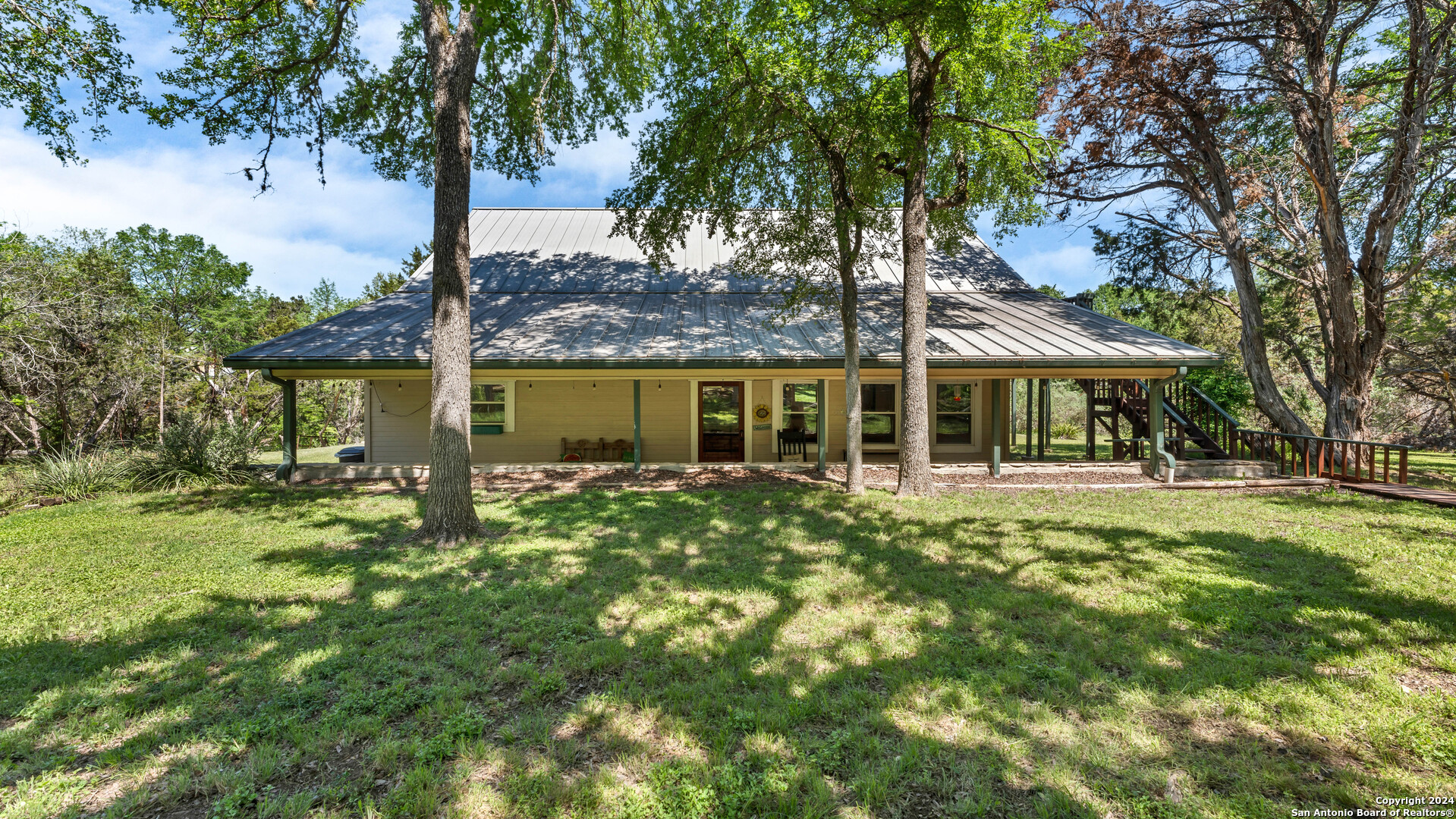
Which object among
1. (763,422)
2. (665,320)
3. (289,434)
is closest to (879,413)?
(763,422)

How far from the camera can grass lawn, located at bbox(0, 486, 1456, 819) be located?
92.9 inches

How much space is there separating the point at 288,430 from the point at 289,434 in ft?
0.44

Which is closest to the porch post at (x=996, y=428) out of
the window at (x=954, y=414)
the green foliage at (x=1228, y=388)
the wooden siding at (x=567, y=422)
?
the wooden siding at (x=567, y=422)

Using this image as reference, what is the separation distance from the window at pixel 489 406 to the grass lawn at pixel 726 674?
590cm

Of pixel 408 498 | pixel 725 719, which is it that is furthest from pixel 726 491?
pixel 725 719

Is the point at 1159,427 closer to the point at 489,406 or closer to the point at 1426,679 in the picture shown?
the point at 1426,679

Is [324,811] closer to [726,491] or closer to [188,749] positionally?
[188,749]

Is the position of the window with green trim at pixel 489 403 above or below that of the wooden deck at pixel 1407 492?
above

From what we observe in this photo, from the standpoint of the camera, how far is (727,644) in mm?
3666

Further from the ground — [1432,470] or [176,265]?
[176,265]

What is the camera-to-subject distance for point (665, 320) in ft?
37.9

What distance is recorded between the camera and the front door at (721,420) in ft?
40.8

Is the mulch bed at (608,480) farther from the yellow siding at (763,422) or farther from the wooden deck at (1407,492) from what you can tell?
the wooden deck at (1407,492)

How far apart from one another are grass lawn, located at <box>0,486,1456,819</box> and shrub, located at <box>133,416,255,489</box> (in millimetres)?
3046
